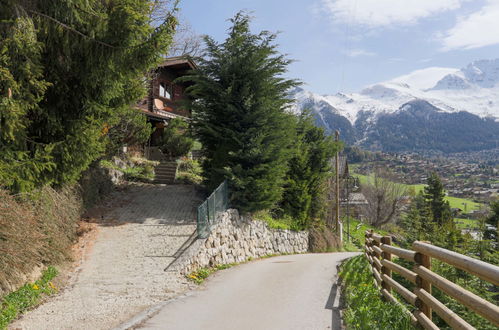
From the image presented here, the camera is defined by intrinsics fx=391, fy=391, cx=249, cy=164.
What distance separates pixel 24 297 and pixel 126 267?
122 inches

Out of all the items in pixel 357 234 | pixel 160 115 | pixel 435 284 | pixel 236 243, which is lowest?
pixel 357 234

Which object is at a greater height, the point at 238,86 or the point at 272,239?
the point at 238,86

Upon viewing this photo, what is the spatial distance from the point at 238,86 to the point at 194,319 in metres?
10.7

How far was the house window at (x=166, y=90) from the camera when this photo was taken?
→ 28547mm

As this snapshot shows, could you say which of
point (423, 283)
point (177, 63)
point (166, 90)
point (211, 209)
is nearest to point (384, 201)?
point (166, 90)

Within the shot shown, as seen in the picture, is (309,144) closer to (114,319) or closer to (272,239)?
(272,239)

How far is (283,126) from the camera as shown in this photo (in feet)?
52.2

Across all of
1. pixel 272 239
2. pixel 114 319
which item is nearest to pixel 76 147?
pixel 114 319

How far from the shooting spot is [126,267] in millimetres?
9688

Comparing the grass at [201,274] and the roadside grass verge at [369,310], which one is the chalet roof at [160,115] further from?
the roadside grass verge at [369,310]

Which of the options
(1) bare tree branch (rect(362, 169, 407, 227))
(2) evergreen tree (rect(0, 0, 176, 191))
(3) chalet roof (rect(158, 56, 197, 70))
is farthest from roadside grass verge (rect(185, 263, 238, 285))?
(1) bare tree branch (rect(362, 169, 407, 227))

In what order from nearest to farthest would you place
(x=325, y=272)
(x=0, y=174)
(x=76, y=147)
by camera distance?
(x=0, y=174) < (x=76, y=147) < (x=325, y=272)

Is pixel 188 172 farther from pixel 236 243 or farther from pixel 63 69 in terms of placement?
pixel 63 69

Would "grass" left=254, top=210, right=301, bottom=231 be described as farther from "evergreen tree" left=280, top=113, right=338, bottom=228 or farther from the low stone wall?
"evergreen tree" left=280, top=113, right=338, bottom=228
